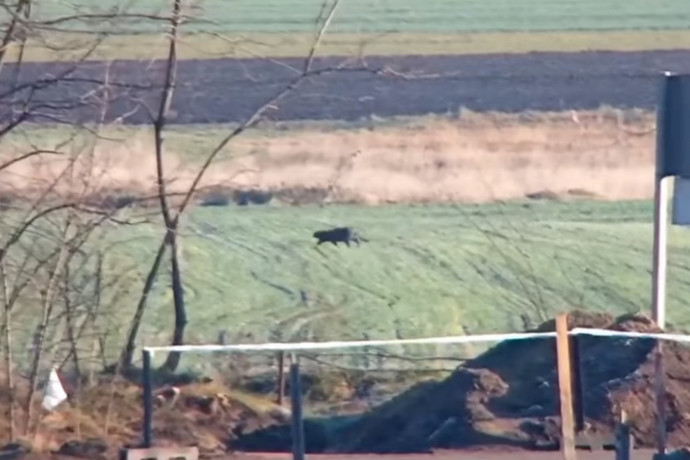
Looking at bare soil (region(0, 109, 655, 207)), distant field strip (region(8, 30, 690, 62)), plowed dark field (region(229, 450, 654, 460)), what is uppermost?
distant field strip (region(8, 30, 690, 62))

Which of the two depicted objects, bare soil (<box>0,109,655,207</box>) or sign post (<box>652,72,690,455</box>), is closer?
sign post (<box>652,72,690,455</box>)

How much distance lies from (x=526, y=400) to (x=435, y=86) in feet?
66.1

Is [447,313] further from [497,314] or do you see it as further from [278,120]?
[278,120]

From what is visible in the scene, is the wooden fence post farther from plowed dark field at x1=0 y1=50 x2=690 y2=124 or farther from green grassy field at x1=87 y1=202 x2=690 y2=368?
plowed dark field at x1=0 y1=50 x2=690 y2=124

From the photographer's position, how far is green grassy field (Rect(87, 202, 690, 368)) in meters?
13.4

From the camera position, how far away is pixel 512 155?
889 inches

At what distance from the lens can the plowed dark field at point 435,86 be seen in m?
26.2

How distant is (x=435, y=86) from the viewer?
2992 centimetres

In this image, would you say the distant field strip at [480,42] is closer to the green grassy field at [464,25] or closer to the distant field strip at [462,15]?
the green grassy field at [464,25]

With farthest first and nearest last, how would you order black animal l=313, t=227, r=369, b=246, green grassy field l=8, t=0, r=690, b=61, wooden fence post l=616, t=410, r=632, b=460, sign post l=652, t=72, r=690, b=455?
green grassy field l=8, t=0, r=690, b=61 → black animal l=313, t=227, r=369, b=246 → sign post l=652, t=72, r=690, b=455 → wooden fence post l=616, t=410, r=632, b=460

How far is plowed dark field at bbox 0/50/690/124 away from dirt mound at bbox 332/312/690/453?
44.5 ft

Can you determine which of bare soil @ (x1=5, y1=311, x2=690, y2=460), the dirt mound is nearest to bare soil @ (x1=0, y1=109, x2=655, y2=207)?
bare soil @ (x1=5, y1=311, x2=690, y2=460)

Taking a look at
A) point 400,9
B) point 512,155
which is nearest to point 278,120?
point 512,155

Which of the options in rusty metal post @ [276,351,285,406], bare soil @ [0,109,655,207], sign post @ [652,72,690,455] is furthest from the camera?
bare soil @ [0,109,655,207]
